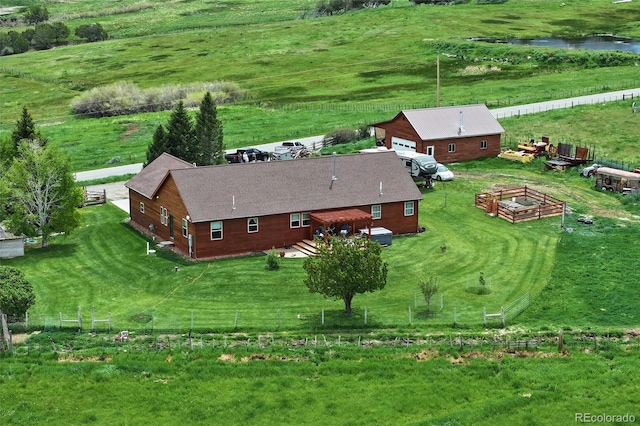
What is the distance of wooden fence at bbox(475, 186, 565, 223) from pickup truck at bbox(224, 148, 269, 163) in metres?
23.7

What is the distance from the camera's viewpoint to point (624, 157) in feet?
268

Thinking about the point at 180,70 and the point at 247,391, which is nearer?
the point at 247,391

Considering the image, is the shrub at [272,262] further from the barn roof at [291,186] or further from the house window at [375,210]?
the house window at [375,210]

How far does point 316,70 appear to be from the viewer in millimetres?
146625

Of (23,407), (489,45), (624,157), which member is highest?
(489,45)

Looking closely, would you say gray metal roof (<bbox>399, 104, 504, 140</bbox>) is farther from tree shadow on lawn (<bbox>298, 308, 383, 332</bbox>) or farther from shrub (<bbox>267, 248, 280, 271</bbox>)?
tree shadow on lawn (<bbox>298, 308, 383, 332</bbox>)

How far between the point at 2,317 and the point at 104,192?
31482 mm

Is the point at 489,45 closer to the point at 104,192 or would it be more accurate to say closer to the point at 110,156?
the point at 110,156

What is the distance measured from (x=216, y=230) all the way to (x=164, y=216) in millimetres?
5259

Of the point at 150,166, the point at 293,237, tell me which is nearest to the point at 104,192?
the point at 150,166

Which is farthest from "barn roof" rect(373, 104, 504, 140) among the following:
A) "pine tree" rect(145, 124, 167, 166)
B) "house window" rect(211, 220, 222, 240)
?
"house window" rect(211, 220, 222, 240)

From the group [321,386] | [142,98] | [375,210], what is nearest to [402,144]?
[375,210]

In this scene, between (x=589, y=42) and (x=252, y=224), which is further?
(x=589, y=42)

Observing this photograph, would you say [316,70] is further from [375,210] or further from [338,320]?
[338,320]
